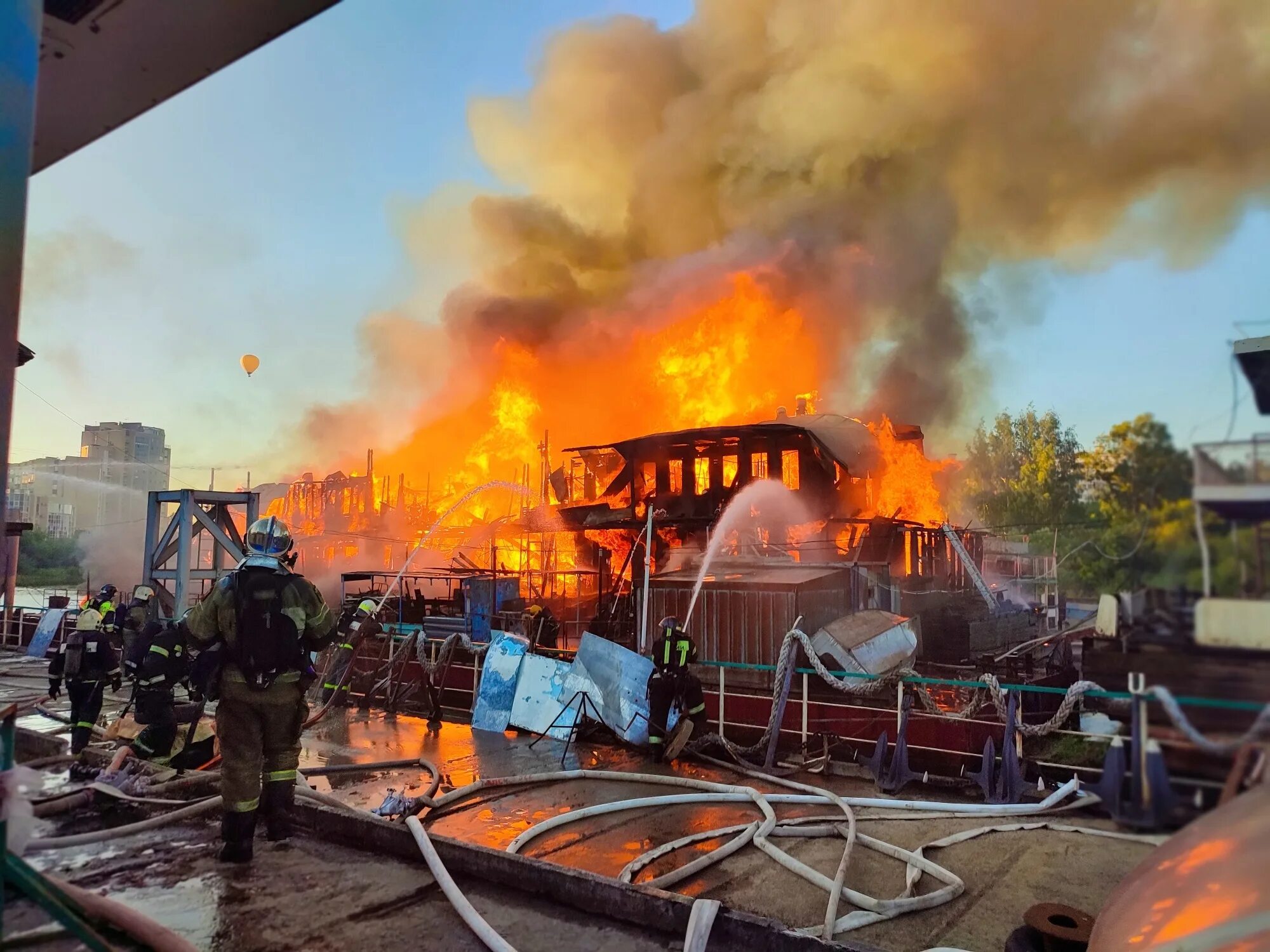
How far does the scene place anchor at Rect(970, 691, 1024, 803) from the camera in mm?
6414

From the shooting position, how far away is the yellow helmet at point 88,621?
8117mm

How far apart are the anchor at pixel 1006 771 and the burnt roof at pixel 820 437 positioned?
14852mm

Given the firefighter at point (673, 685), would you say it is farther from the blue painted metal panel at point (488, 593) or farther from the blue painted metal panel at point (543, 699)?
the blue painted metal panel at point (488, 593)

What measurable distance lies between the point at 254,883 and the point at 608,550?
19974mm

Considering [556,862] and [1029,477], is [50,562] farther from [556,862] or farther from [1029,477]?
[1029,477]

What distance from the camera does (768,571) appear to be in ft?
42.7

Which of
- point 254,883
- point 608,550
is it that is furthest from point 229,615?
point 608,550

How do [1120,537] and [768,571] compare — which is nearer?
[1120,537]

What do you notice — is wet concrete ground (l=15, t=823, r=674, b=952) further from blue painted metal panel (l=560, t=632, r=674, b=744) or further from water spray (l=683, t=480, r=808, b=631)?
water spray (l=683, t=480, r=808, b=631)

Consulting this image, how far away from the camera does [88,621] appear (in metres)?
8.19

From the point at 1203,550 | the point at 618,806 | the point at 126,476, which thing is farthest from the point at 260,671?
the point at 126,476

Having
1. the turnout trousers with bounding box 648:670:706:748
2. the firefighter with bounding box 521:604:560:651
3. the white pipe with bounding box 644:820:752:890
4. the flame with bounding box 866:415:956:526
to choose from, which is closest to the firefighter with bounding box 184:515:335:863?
the white pipe with bounding box 644:820:752:890

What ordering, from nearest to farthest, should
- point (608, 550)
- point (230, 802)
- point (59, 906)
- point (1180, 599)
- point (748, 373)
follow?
1. point (1180, 599)
2. point (59, 906)
3. point (230, 802)
4. point (608, 550)
5. point (748, 373)

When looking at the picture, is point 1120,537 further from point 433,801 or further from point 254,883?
point 433,801
